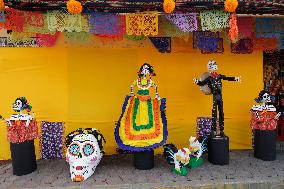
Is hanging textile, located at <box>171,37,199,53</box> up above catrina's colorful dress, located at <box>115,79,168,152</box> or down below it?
above

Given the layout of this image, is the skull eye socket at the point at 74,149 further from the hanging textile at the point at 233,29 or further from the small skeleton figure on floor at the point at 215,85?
the hanging textile at the point at 233,29

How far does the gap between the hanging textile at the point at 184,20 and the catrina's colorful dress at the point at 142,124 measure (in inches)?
50.9

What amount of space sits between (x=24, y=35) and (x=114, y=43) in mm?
1712

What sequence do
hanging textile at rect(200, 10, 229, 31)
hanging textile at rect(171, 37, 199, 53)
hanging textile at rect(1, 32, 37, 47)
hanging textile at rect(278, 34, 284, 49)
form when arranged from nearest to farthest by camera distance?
hanging textile at rect(200, 10, 229, 31)
hanging textile at rect(1, 32, 37, 47)
hanging textile at rect(171, 37, 199, 53)
hanging textile at rect(278, 34, 284, 49)

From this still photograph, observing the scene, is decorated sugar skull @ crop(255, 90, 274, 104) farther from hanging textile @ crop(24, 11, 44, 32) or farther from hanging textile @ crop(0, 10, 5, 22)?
hanging textile @ crop(0, 10, 5, 22)

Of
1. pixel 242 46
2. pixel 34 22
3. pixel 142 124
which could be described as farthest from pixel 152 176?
pixel 242 46

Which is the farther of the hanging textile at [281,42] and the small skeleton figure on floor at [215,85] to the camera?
the hanging textile at [281,42]

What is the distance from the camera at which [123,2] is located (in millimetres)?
5441

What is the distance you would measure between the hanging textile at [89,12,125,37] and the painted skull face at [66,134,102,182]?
180 cm

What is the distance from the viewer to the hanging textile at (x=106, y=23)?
5637 mm

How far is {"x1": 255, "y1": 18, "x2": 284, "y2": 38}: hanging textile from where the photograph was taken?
21.7 ft

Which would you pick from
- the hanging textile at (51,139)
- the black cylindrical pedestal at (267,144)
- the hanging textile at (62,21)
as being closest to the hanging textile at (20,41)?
the hanging textile at (62,21)

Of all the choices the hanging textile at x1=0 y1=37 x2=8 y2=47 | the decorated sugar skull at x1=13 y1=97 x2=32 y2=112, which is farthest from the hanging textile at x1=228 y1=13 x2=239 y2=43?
the hanging textile at x1=0 y1=37 x2=8 y2=47

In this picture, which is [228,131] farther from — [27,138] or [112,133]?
[27,138]
